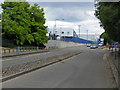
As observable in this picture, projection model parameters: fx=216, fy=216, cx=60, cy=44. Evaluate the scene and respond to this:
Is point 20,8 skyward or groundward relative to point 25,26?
skyward

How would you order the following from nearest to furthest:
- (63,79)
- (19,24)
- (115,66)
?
1. (63,79)
2. (115,66)
3. (19,24)

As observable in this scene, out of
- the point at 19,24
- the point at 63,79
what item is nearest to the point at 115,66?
the point at 63,79

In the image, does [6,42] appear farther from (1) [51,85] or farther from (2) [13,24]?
(1) [51,85]

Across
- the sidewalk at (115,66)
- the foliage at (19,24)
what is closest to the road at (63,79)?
the sidewalk at (115,66)

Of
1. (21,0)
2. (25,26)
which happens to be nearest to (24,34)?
(25,26)

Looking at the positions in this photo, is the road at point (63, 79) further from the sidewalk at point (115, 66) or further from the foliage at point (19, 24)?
the foliage at point (19, 24)

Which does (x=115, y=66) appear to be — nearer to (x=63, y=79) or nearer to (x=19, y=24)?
(x=63, y=79)

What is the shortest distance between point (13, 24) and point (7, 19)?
6.75ft

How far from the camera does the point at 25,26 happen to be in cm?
4719

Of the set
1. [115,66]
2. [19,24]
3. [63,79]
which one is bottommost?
[115,66]

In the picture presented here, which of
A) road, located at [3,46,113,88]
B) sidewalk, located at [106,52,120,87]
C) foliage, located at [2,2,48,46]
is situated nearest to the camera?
road, located at [3,46,113,88]

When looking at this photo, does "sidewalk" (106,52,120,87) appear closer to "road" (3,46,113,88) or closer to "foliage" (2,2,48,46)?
"road" (3,46,113,88)

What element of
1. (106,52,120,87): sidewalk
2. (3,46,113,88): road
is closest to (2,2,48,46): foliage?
(106,52,120,87): sidewalk

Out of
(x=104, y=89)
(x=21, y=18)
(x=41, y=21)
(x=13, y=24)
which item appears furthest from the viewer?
(x=41, y=21)
